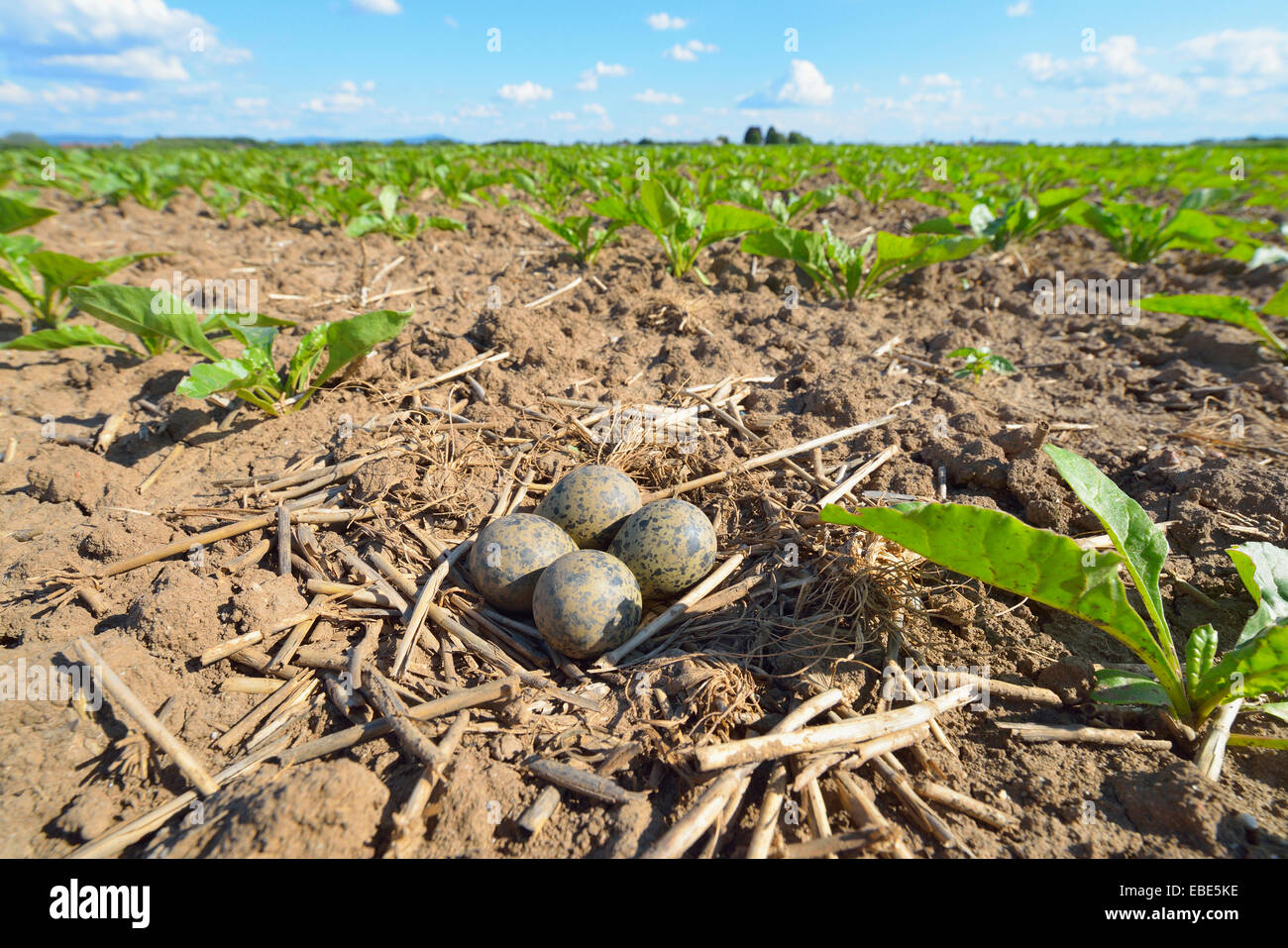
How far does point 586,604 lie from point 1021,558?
146cm

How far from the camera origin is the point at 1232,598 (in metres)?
2.47

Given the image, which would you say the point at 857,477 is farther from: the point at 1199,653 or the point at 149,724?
the point at 149,724

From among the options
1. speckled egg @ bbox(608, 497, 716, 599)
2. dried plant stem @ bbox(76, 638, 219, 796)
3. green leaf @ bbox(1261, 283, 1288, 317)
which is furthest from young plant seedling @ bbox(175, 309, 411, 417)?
green leaf @ bbox(1261, 283, 1288, 317)

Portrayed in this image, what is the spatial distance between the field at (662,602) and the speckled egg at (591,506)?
32 centimetres

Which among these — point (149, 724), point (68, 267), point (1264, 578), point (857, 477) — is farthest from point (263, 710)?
point (68, 267)

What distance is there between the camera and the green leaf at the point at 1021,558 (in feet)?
6.16

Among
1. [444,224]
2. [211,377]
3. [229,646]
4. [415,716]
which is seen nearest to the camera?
[415,716]

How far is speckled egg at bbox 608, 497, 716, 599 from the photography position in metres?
2.60

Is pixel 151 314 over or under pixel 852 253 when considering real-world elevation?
under

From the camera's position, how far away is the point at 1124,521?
7.14 feet

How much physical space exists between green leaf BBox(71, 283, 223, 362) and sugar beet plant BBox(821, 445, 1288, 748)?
11.9 ft
